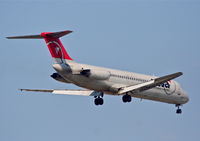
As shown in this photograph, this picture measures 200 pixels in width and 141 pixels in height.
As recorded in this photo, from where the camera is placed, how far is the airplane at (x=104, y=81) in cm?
4831

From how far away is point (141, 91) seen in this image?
5262cm

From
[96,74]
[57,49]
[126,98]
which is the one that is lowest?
[126,98]

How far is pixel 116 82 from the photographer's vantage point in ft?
171

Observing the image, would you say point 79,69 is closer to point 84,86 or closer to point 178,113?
point 84,86

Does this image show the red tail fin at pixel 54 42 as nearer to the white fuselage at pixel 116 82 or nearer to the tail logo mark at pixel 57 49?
the tail logo mark at pixel 57 49

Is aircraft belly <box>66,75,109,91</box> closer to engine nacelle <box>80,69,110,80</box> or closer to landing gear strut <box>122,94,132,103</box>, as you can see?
engine nacelle <box>80,69,110,80</box>

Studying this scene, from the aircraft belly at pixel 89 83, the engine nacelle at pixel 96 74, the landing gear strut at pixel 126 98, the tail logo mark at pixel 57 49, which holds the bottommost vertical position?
the landing gear strut at pixel 126 98

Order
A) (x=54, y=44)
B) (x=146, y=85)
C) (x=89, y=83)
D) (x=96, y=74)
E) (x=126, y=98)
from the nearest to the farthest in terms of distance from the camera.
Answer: (x=54, y=44), (x=96, y=74), (x=89, y=83), (x=146, y=85), (x=126, y=98)

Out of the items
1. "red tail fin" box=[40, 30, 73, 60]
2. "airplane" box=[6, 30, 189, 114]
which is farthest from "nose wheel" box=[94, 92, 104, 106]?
"red tail fin" box=[40, 30, 73, 60]

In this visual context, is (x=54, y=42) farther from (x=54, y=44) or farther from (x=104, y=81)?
(x=104, y=81)

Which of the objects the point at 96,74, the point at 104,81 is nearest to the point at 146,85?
the point at 104,81

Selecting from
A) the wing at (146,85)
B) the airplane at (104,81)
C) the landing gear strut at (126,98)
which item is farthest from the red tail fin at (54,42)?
the landing gear strut at (126,98)

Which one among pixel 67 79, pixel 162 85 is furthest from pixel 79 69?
pixel 162 85

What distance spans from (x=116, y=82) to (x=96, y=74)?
10.2ft
